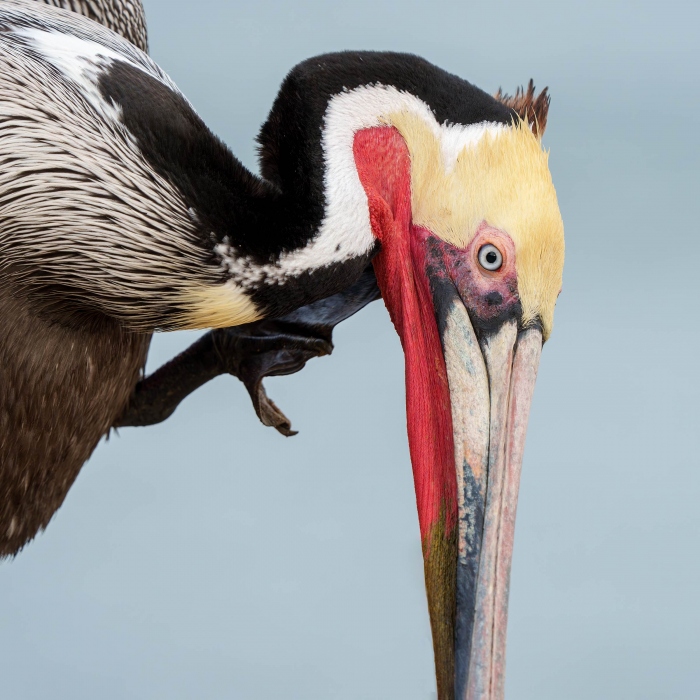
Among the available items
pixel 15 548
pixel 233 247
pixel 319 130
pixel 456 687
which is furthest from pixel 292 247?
pixel 15 548

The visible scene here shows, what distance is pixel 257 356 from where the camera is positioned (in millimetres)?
2402

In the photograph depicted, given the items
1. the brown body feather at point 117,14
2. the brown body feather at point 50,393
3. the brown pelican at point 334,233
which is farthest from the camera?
the brown body feather at point 117,14

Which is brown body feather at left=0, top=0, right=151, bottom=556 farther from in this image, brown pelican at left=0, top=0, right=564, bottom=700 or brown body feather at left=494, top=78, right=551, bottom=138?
brown body feather at left=494, top=78, right=551, bottom=138

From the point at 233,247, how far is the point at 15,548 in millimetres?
912

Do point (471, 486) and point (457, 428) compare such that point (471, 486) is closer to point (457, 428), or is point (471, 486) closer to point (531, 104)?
point (457, 428)

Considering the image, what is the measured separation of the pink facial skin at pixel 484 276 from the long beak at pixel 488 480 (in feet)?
0.12

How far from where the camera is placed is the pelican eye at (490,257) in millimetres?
1790

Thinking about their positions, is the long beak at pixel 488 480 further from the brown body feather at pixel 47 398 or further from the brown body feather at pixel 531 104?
the brown body feather at pixel 47 398

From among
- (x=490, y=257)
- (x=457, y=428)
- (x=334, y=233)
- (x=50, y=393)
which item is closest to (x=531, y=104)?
(x=490, y=257)

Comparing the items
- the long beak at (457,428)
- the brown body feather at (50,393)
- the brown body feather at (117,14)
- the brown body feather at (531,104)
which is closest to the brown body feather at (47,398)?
the brown body feather at (50,393)

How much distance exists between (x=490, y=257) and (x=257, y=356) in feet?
2.49

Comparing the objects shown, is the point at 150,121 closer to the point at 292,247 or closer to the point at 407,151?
the point at 292,247

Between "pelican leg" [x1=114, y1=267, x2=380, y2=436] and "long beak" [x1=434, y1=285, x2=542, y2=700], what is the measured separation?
0.38 meters

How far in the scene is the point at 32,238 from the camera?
1747mm
